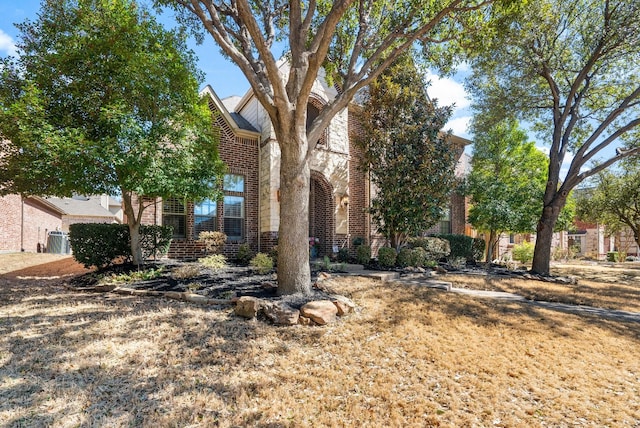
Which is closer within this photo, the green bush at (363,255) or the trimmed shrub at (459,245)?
the green bush at (363,255)

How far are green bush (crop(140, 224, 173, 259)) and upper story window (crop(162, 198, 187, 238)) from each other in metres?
1.49

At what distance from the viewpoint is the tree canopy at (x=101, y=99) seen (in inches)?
231

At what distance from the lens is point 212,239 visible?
1002 centimetres

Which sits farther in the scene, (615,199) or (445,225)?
(615,199)

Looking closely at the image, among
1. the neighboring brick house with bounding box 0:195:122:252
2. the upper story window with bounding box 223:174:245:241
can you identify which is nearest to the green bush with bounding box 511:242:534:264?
the upper story window with bounding box 223:174:245:241

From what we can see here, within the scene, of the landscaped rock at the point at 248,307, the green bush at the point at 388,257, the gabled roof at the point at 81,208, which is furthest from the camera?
the gabled roof at the point at 81,208

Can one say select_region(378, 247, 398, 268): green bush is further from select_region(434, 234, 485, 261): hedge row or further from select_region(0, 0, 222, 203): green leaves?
select_region(0, 0, 222, 203): green leaves

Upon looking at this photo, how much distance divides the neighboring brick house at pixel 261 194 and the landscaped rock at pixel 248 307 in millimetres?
5807

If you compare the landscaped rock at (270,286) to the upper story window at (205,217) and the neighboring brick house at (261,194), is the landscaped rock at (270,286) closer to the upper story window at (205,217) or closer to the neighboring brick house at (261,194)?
the neighboring brick house at (261,194)

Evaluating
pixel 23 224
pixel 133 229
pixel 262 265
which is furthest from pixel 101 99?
pixel 23 224

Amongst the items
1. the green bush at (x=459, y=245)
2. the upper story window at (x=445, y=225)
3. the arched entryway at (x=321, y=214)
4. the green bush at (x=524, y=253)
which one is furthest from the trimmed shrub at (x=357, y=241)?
the green bush at (x=524, y=253)

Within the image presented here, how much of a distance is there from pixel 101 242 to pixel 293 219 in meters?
5.44

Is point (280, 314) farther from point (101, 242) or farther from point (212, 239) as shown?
point (212, 239)

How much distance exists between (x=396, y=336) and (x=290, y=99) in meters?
4.04
